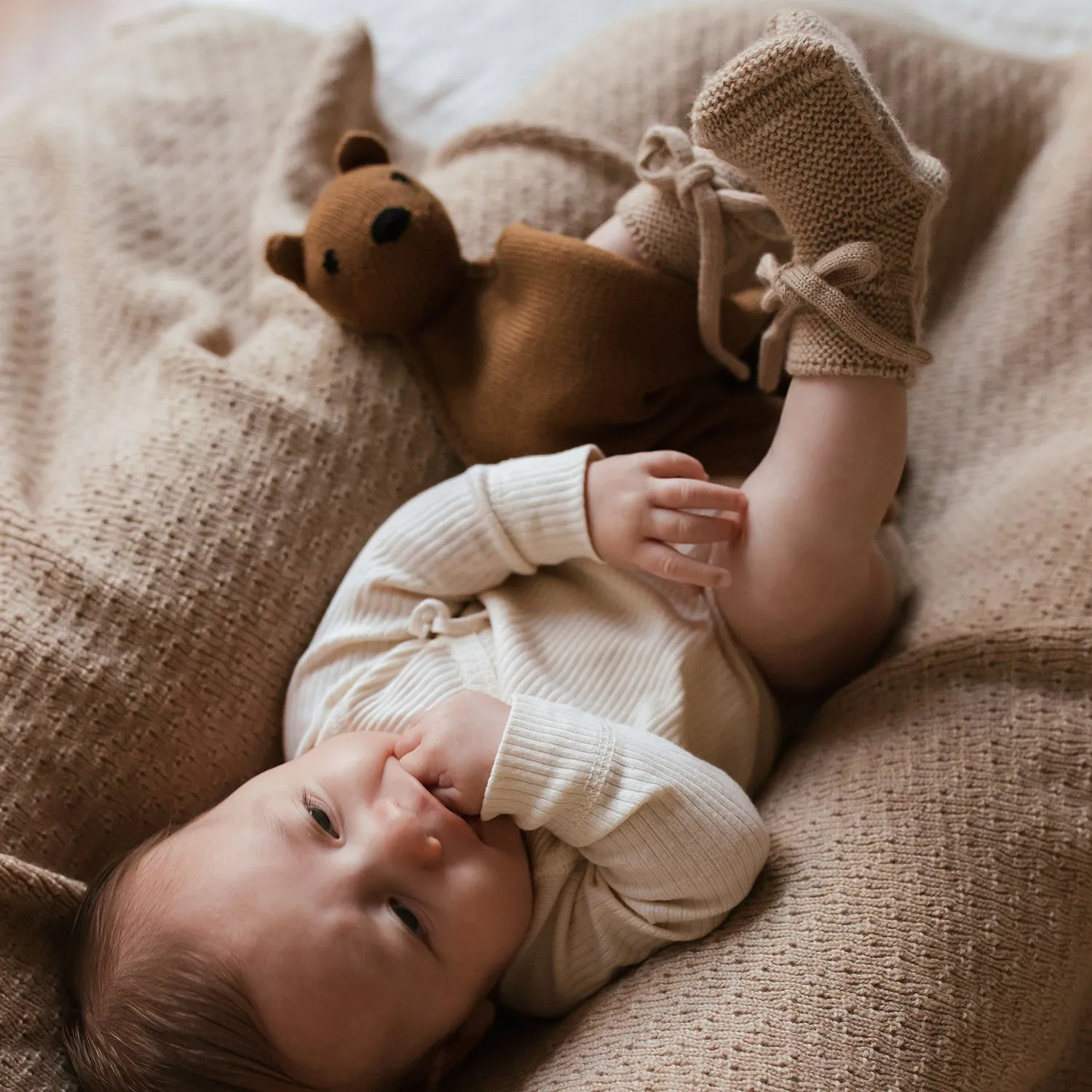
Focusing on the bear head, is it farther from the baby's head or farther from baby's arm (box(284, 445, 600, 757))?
the baby's head

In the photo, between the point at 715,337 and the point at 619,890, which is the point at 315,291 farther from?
the point at 619,890

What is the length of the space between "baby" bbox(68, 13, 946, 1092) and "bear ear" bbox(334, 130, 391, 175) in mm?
269

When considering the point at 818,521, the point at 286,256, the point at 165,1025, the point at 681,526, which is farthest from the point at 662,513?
the point at 165,1025

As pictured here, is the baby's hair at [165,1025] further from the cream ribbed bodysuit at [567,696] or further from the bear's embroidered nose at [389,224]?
the bear's embroidered nose at [389,224]

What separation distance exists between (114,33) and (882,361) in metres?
1.28

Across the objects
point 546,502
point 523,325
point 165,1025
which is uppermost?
point 523,325

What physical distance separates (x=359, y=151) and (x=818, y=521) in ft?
1.98

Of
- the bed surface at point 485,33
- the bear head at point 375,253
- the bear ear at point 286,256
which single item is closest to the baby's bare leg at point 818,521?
the bear head at point 375,253

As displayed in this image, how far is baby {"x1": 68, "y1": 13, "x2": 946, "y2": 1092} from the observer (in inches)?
31.5

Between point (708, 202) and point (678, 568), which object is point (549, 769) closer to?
point (678, 568)

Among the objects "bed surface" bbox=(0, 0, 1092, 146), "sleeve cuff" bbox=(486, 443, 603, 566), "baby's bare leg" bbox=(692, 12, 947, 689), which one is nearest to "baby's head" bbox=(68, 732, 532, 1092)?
"sleeve cuff" bbox=(486, 443, 603, 566)

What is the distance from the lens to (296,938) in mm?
797

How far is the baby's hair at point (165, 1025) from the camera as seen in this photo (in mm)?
790

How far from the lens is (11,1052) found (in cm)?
79
